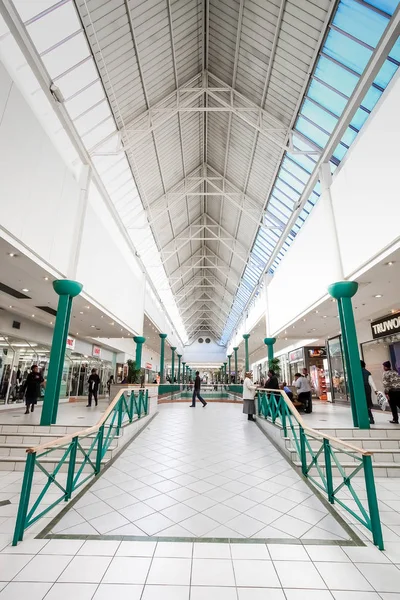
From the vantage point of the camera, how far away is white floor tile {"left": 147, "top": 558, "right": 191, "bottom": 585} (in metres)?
2.31

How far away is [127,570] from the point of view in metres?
2.44

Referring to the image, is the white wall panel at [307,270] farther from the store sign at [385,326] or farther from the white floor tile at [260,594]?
the white floor tile at [260,594]

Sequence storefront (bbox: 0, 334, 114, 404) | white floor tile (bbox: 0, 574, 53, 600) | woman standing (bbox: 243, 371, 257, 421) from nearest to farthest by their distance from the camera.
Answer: white floor tile (bbox: 0, 574, 53, 600), woman standing (bbox: 243, 371, 257, 421), storefront (bbox: 0, 334, 114, 404)

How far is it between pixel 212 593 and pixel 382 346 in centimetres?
1196

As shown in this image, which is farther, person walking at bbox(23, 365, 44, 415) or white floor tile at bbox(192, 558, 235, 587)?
person walking at bbox(23, 365, 44, 415)

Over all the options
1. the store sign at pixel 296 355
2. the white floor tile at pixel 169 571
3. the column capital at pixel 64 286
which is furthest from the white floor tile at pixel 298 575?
the store sign at pixel 296 355

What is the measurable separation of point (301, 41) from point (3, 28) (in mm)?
6625

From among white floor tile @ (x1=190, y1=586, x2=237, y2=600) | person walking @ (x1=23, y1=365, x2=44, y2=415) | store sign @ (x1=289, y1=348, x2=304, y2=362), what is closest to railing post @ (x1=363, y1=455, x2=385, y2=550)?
white floor tile @ (x1=190, y1=586, x2=237, y2=600)

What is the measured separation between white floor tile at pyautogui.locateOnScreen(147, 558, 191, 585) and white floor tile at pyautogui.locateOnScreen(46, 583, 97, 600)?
0.44 m

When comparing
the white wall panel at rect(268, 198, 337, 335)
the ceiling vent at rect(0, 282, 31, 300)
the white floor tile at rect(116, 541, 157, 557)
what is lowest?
the white floor tile at rect(116, 541, 157, 557)

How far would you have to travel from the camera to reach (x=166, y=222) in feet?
55.9

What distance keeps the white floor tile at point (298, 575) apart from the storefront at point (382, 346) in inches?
399

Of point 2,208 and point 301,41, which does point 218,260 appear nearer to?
point 301,41

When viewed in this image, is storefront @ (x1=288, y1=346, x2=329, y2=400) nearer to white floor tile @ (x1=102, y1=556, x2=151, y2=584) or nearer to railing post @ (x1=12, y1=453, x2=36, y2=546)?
white floor tile @ (x1=102, y1=556, x2=151, y2=584)
